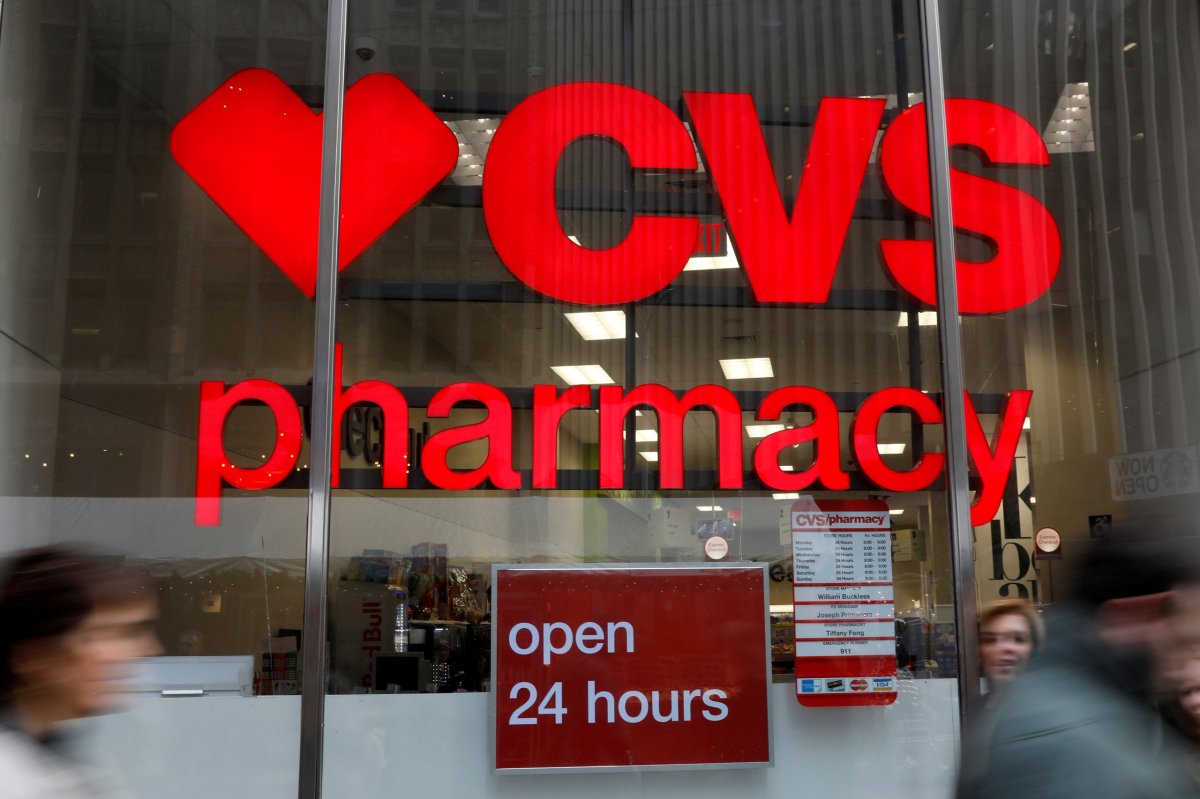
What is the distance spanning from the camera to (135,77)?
16.4ft

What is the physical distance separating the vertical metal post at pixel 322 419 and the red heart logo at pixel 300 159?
0.14 ft

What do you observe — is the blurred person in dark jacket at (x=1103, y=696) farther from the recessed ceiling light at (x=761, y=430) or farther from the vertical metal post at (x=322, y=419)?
the vertical metal post at (x=322, y=419)

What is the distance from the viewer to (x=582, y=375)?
15.6ft

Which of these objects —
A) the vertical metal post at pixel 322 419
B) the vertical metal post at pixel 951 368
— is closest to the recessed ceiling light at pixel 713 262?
the vertical metal post at pixel 951 368

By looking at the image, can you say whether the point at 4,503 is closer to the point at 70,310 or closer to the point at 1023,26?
the point at 70,310

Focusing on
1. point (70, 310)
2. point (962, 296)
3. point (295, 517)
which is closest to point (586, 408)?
point (295, 517)

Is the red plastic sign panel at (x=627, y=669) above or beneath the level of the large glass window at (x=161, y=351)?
beneath

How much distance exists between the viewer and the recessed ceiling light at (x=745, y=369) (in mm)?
4828

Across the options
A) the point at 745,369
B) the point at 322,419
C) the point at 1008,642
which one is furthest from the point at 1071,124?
the point at 322,419

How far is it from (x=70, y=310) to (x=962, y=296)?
3.83 metres

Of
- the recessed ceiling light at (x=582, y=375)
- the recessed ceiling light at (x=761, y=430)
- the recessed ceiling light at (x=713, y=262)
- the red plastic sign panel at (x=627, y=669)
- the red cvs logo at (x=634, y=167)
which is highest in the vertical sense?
the red cvs logo at (x=634, y=167)

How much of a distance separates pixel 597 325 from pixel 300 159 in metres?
1.46

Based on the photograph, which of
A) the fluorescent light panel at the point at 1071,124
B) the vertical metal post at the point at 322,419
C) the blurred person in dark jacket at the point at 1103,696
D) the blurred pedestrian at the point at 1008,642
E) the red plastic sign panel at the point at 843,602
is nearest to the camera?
the blurred person in dark jacket at the point at 1103,696

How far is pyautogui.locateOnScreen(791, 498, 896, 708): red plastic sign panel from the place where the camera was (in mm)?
4574
